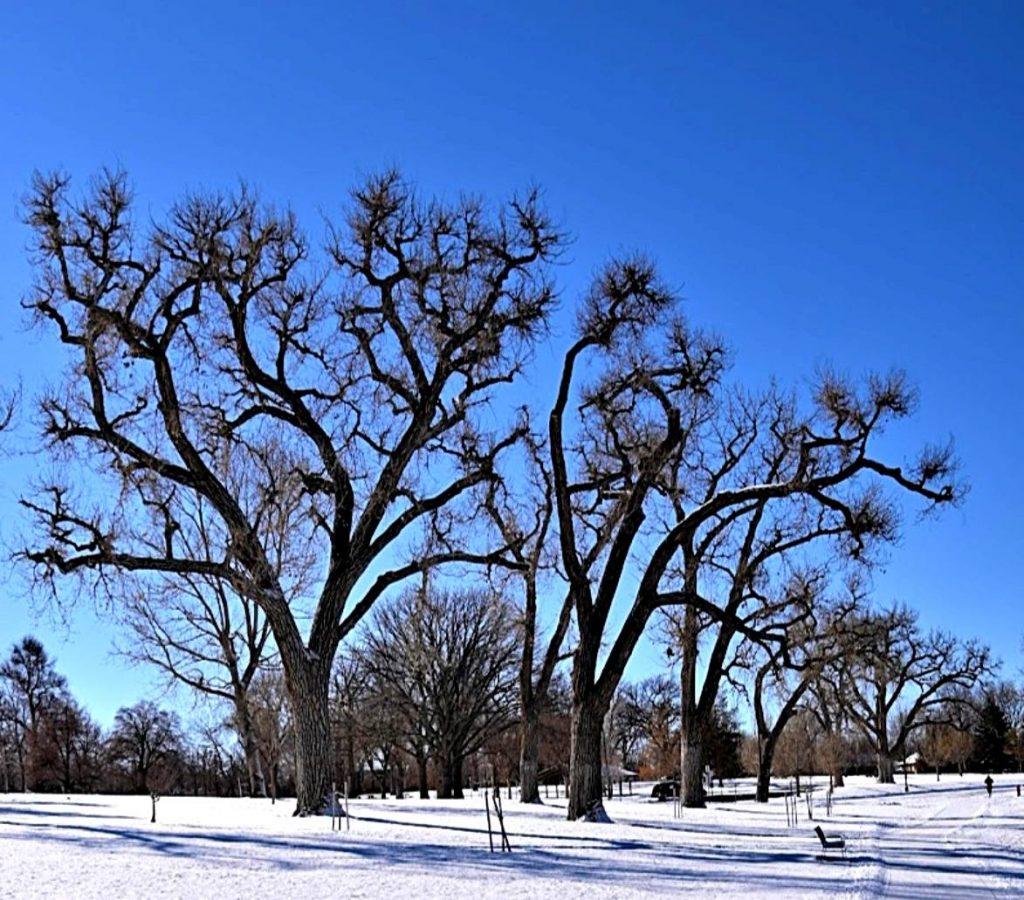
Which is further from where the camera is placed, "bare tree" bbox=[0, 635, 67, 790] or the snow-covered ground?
"bare tree" bbox=[0, 635, 67, 790]

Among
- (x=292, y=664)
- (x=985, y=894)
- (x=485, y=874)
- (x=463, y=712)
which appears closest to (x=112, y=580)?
(x=292, y=664)

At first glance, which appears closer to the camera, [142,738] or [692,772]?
[692,772]

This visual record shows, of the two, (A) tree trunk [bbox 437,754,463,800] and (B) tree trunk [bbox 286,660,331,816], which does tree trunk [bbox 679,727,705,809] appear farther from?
(A) tree trunk [bbox 437,754,463,800]

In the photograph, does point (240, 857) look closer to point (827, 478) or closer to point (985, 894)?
point (985, 894)

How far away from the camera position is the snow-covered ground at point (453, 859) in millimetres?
14016

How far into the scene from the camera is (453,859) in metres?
17.2

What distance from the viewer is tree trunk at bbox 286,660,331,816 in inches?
939

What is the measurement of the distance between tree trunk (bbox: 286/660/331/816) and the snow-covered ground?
72 cm

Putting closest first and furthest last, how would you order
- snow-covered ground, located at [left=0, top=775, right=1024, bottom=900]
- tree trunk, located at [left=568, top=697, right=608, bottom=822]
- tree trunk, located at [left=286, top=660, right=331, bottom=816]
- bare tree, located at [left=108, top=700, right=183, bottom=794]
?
A: snow-covered ground, located at [left=0, top=775, right=1024, bottom=900], tree trunk, located at [left=286, top=660, right=331, bottom=816], tree trunk, located at [left=568, top=697, right=608, bottom=822], bare tree, located at [left=108, top=700, right=183, bottom=794]

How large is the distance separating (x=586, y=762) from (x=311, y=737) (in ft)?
20.5

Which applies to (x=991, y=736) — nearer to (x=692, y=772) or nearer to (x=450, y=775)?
(x=450, y=775)

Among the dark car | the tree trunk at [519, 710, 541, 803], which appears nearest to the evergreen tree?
the dark car

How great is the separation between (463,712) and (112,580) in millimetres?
32444

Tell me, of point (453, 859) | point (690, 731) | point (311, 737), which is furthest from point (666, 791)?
point (453, 859)
